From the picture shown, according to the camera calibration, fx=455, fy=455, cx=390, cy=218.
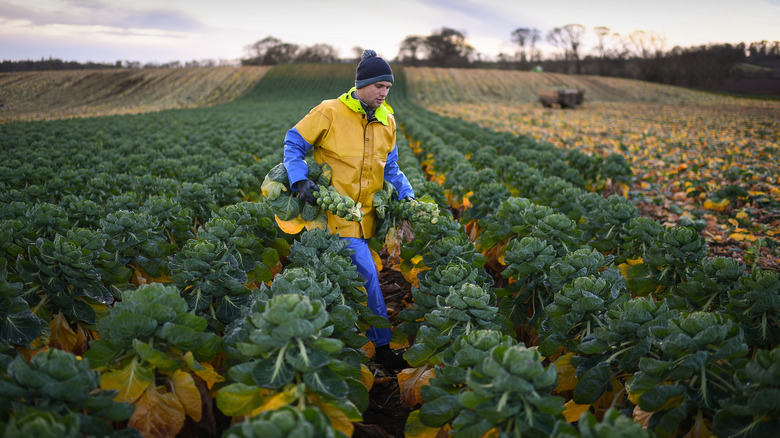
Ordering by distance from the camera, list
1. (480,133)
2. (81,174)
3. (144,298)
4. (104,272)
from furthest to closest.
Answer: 1. (480,133)
2. (81,174)
3. (104,272)
4. (144,298)

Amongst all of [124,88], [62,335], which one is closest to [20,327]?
[62,335]

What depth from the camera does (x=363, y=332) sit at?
2.94 meters

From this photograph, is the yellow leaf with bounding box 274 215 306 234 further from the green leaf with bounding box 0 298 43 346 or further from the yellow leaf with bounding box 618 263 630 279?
the yellow leaf with bounding box 618 263 630 279

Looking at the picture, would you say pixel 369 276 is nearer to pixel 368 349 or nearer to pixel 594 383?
pixel 368 349

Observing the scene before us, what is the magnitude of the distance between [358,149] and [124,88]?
48.1m

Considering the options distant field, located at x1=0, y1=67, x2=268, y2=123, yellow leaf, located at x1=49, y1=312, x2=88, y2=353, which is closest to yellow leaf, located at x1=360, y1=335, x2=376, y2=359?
yellow leaf, located at x1=49, y1=312, x2=88, y2=353

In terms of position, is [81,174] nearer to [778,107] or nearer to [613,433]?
[613,433]

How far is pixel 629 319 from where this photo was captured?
2.11m

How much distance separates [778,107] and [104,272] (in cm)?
2866

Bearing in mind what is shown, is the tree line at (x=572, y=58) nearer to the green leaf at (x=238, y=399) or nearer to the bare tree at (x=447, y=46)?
the bare tree at (x=447, y=46)

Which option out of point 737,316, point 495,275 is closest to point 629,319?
point 737,316

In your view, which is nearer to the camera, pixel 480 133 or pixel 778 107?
pixel 480 133

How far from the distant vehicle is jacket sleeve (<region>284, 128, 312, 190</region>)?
28.2 meters

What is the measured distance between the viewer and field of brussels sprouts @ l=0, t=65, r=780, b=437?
163 cm
